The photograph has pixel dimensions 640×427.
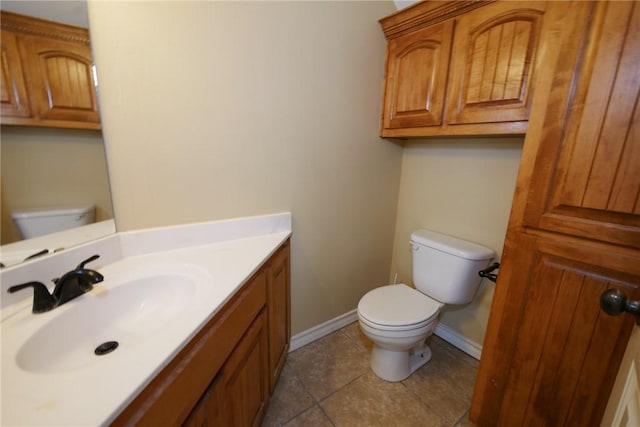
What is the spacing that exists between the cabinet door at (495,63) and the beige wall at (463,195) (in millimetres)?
278

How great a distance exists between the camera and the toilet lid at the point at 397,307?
1289mm

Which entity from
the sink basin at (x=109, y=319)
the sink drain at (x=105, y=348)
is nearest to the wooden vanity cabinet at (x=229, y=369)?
the sink basin at (x=109, y=319)

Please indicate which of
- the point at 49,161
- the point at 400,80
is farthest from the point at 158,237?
the point at 400,80

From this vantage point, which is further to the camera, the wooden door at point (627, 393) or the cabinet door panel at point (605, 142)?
the cabinet door panel at point (605, 142)

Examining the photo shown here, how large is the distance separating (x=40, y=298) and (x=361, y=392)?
4.62 ft

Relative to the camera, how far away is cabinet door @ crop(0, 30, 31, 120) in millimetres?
668

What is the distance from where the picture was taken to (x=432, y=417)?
1.26 m

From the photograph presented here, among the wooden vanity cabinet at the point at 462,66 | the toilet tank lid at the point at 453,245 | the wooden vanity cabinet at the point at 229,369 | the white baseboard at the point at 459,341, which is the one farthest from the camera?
the white baseboard at the point at 459,341

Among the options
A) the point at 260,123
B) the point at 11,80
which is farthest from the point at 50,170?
the point at 260,123

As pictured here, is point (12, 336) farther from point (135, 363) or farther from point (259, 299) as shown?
point (259, 299)

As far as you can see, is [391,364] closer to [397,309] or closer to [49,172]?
[397,309]

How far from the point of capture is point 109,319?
0.79 metres

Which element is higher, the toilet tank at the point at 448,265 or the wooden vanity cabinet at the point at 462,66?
the wooden vanity cabinet at the point at 462,66

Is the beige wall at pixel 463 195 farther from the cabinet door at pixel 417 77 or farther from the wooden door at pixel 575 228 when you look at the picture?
the wooden door at pixel 575 228
